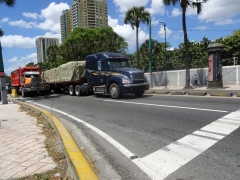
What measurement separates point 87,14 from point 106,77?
51335mm

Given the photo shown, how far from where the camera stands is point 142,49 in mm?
49438

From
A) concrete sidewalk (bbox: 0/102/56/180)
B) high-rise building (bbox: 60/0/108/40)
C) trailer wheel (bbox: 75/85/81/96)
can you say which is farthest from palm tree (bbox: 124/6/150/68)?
high-rise building (bbox: 60/0/108/40)

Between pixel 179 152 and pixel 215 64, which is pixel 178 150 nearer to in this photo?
pixel 179 152

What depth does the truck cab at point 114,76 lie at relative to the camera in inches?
492

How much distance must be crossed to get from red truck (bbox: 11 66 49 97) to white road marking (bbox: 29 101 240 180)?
54.0 ft

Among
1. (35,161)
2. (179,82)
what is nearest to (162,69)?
(179,82)

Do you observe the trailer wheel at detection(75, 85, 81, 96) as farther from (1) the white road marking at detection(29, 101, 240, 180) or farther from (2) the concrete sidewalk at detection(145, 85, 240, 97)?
(1) the white road marking at detection(29, 101, 240, 180)

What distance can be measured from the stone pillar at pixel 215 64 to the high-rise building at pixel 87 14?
4802 centimetres

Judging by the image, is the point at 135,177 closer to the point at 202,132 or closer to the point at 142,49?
the point at 202,132

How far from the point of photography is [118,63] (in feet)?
45.9

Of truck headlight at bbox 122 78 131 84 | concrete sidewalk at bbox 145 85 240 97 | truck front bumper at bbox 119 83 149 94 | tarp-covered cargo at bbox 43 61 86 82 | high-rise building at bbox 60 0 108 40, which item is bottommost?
concrete sidewalk at bbox 145 85 240 97

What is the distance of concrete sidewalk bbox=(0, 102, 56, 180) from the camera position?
344 centimetres

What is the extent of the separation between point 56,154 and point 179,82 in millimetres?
23517

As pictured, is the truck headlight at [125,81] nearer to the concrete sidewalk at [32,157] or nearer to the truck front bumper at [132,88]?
the truck front bumper at [132,88]
